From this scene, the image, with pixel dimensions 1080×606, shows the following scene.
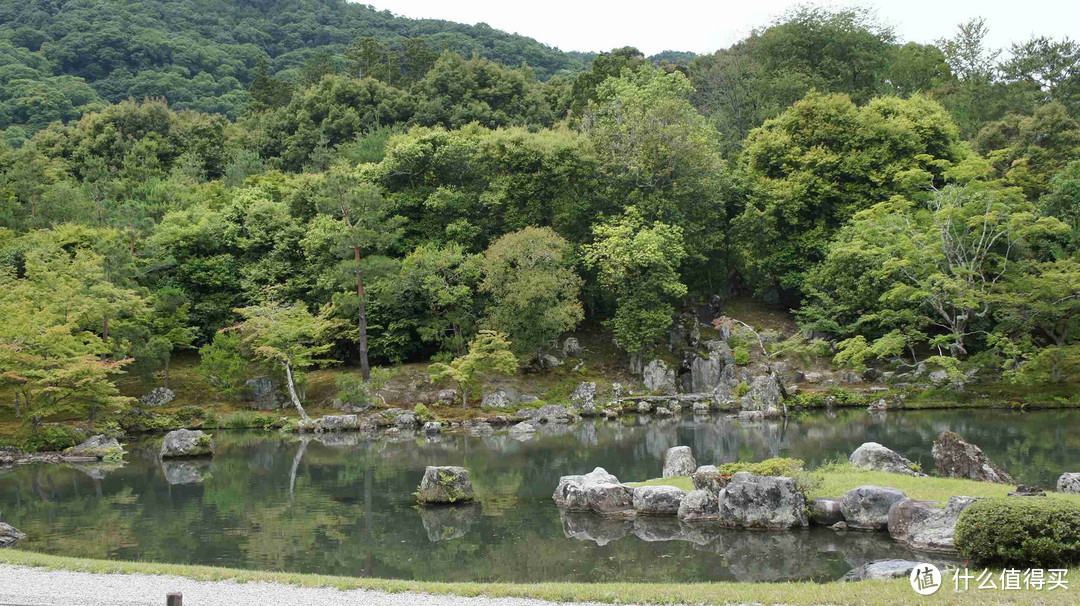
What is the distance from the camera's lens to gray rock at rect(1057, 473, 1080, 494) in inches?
553

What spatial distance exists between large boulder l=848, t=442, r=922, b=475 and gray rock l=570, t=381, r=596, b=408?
1645 centimetres

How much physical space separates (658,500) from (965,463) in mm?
5963

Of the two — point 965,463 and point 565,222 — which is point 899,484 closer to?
point 965,463

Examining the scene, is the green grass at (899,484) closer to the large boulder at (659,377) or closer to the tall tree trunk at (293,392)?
the large boulder at (659,377)

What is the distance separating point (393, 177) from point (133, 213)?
11723 millimetres

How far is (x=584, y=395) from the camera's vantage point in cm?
3347

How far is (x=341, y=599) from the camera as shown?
9.22 metres

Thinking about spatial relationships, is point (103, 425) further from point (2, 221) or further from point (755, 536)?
point (755, 536)

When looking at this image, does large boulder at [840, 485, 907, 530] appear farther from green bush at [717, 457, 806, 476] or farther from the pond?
green bush at [717, 457, 806, 476]

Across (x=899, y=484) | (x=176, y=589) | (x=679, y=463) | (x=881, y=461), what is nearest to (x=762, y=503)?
(x=899, y=484)

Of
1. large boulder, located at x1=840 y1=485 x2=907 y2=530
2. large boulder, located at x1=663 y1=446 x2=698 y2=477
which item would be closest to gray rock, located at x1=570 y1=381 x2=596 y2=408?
large boulder, located at x1=663 y1=446 x2=698 y2=477

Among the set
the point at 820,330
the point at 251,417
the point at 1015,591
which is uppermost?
the point at 1015,591

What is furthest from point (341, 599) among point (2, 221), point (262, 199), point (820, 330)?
point (2, 221)

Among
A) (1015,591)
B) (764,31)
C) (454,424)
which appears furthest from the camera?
(764,31)
